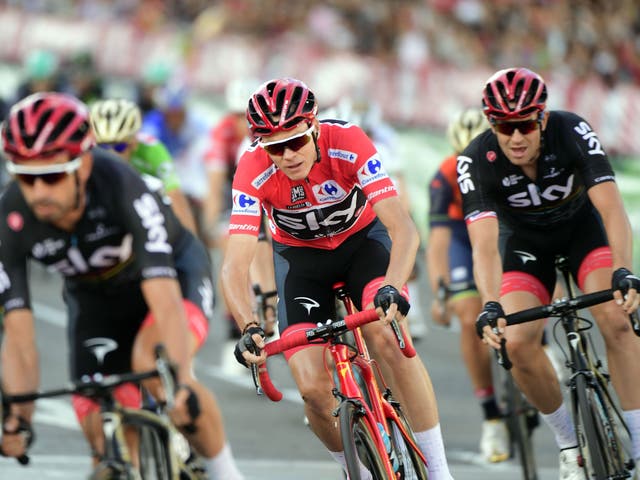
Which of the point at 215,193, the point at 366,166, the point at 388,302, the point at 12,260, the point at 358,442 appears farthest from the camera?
the point at 215,193

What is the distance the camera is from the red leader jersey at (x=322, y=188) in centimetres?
730

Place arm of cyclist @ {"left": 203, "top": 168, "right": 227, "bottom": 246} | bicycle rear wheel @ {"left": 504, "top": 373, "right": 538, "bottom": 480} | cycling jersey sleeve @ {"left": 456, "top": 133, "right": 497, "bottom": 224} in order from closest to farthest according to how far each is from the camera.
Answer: cycling jersey sleeve @ {"left": 456, "top": 133, "right": 497, "bottom": 224}, bicycle rear wheel @ {"left": 504, "top": 373, "right": 538, "bottom": 480}, arm of cyclist @ {"left": 203, "top": 168, "right": 227, "bottom": 246}

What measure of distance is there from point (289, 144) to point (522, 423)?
2881 millimetres

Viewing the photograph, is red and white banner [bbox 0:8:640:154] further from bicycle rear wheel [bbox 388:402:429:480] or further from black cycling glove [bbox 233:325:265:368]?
black cycling glove [bbox 233:325:265:368]

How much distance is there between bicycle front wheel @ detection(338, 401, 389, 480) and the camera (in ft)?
21.6

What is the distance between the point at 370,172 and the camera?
728 cm

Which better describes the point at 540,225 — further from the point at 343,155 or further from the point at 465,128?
the point at 465,128

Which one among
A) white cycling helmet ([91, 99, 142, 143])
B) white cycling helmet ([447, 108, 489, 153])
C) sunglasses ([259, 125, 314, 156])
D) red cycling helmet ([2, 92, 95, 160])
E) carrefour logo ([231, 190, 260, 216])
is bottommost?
carrefour logo ([231, 190, 260, 216])

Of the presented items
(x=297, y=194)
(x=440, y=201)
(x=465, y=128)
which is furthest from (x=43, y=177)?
(x=465, y=128)

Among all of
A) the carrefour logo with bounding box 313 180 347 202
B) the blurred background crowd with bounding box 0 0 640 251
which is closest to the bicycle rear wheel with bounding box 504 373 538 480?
the carrefour logo with bounding box 313 180 347 202

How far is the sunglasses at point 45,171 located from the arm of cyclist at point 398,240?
156 centimetres

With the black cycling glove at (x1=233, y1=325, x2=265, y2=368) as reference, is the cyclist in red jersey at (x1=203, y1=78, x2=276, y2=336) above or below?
above

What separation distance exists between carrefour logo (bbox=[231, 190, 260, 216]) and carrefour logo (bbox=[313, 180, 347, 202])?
31cm

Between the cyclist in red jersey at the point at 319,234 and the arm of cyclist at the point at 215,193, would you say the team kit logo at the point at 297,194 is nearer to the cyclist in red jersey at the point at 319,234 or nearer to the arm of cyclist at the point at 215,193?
the cyclist in red jersey at the point at 319,234
